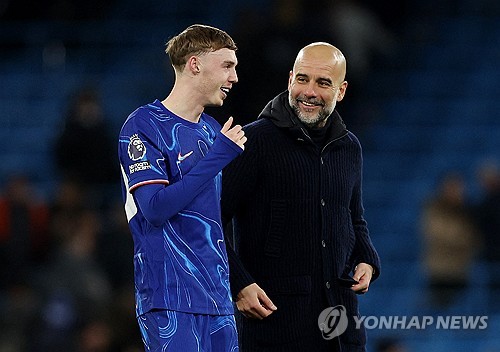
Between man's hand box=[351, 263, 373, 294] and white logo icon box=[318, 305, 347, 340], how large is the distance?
0.48ft

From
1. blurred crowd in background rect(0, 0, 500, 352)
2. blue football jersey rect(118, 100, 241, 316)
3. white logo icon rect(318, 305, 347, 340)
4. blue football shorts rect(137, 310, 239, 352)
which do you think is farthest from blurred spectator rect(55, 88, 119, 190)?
blue football shorts rect(137, 310, 239, 352)

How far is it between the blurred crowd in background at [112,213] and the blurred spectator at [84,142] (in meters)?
0.01

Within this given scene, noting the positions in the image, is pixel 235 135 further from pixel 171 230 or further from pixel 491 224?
pixel 491 224

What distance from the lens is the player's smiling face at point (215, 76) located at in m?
4.77

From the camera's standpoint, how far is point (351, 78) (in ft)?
40.1

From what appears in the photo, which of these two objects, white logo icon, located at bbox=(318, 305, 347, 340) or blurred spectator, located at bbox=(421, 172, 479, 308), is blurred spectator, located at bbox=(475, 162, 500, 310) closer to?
blurred spectator, located at bbox=(421, 172, 479, 308)

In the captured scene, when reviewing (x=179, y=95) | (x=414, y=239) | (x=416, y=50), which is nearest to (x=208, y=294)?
(x=179, y=95)

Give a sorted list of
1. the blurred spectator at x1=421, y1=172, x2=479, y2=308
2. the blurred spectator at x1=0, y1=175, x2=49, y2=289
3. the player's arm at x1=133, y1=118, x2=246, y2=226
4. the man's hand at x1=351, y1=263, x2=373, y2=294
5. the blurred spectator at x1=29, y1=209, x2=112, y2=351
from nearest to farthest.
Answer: the player's arm at x1=133, y1=118, x2=246, y2=226, the man's hand at x1=351, y1=263, x2=373, y2=294, the blurred spectator at x1=29, y1=209, x2=112, y2=351, the blurred spectator at x1=0, y1=175, x2=49, y2=289, the blurred spectator at x1=421, y1=172, x2=479, y2=308

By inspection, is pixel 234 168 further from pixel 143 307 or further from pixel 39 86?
pixel 39 86

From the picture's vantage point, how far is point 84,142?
1081 centimetres

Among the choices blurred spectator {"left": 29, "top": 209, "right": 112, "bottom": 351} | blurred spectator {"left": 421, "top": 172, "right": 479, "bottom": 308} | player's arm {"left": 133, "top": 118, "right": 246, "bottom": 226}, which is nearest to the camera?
player's arm {"left": 133, "top": 118, "right": 246, "bottom": 226}

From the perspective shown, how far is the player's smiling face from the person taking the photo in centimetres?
477

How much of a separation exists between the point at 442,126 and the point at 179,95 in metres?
8.59

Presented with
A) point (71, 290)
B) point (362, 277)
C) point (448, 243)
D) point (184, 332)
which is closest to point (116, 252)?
point (71, 290)
